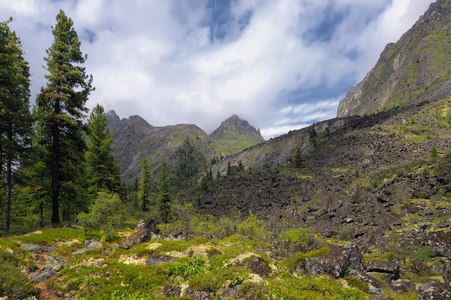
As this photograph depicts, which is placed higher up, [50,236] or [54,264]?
[50,236]

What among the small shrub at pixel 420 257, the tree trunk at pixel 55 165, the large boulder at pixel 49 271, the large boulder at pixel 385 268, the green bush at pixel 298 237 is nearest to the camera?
the large boulder at pixel 49 271

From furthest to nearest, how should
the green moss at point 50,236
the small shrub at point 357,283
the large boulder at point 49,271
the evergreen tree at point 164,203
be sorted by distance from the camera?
the evergreen tree at point 164,203
the green moss at point 50,236
the small shrub at point 357,283
the large boulder at point 49,271

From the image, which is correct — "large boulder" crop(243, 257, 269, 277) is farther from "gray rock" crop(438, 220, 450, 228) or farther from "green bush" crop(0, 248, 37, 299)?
"gray rock" crop(438, 220, 450, 228)

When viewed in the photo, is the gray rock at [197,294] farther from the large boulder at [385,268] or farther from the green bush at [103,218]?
the large boulder at [385,268]

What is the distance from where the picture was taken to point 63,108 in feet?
73.7

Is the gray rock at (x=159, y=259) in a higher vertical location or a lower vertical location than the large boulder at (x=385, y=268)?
higher

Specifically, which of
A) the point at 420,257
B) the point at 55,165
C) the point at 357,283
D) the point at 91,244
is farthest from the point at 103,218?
the point at 420,257

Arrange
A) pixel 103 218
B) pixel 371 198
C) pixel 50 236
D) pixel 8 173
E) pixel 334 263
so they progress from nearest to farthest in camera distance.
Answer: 1. pixel 334 263
2. pixel 50 236
3. pixel 8 173
4. pixel 103 218
5. pixel 371 198

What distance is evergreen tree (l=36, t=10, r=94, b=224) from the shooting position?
21156 millimetres

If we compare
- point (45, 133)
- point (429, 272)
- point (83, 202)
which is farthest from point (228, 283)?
point (83, 202)

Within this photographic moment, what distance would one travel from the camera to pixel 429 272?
16.2m

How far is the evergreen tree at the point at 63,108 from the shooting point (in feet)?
69.4

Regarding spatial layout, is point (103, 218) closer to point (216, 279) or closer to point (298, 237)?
point (216, 279)

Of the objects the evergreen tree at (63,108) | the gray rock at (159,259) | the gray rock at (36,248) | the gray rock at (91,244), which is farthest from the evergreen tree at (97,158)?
the gray rock at (159,259)
